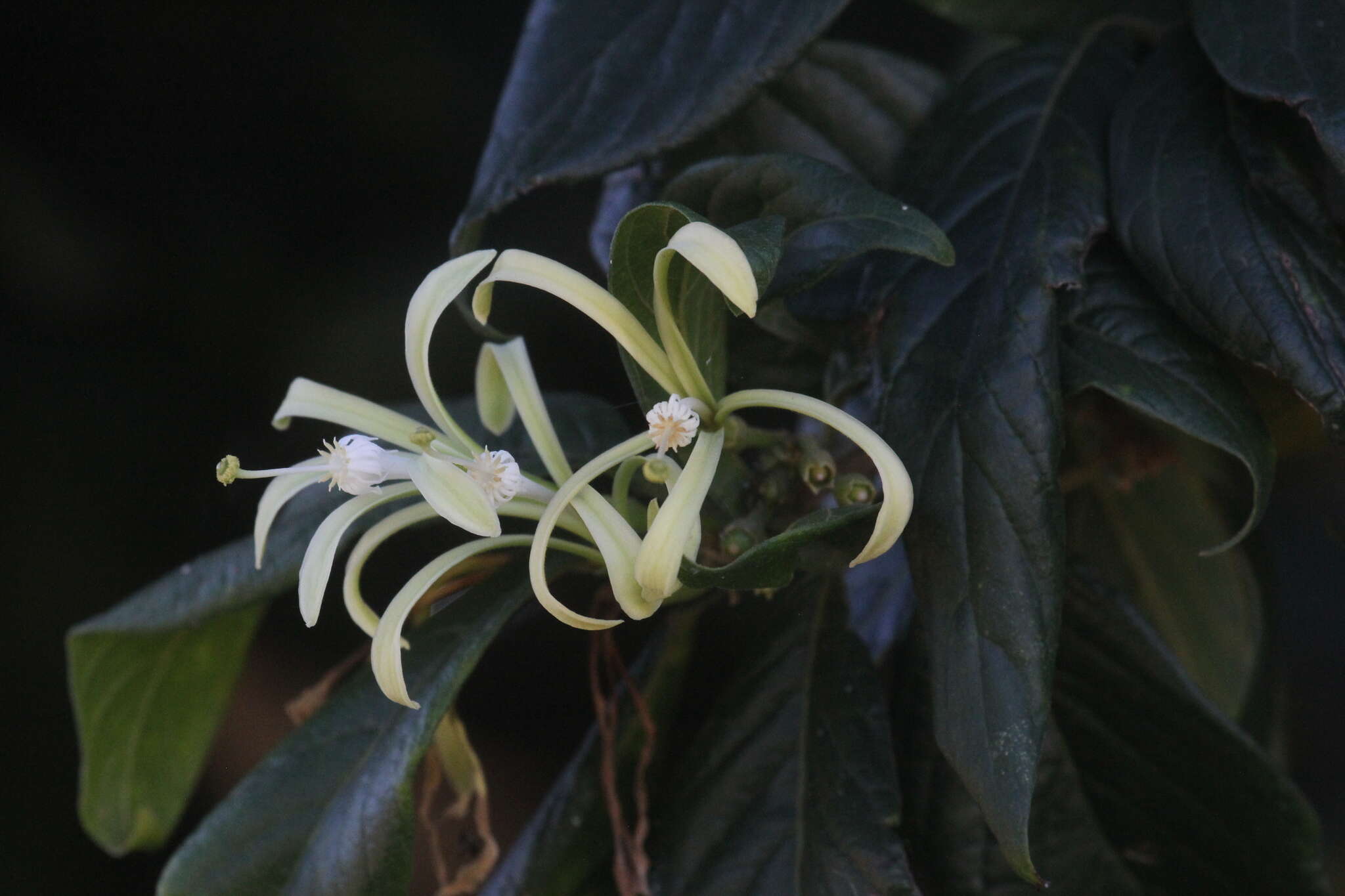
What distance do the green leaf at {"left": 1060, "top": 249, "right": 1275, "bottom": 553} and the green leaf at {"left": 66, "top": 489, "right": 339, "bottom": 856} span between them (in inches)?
11.5

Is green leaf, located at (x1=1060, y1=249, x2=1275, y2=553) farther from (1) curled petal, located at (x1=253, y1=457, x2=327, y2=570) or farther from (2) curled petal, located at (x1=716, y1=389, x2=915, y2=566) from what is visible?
(1) curled petal, located at (x1=253, y1=457, x2=327, y2=570)

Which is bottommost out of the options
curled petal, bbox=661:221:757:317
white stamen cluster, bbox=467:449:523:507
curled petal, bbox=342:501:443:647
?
curled petal, bbox=342:501:443:647

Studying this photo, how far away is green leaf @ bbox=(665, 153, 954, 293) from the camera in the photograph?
0.30 meters

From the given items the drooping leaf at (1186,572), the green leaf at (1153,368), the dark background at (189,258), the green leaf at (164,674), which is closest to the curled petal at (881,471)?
the green leaf at (1153,368)

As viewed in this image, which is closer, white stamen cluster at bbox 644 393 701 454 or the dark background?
white stamen cluster at bbox 644 393 701 454

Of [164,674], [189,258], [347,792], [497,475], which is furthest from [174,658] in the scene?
[189,258]

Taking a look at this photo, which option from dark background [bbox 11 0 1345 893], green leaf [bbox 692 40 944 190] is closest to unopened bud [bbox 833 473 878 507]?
green leaf [bbox 692 40 944 190]

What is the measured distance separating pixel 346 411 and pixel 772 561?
0.14m

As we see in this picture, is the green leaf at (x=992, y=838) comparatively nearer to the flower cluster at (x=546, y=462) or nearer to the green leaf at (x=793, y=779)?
the green leaf at (x=793, y=779)

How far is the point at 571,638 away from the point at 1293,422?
562mm

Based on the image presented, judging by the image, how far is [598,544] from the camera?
28 cm

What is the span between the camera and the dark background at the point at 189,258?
760 millimetres

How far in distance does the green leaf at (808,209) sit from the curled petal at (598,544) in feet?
0.25

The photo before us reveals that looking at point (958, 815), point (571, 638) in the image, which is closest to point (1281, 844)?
point (958, 815)
